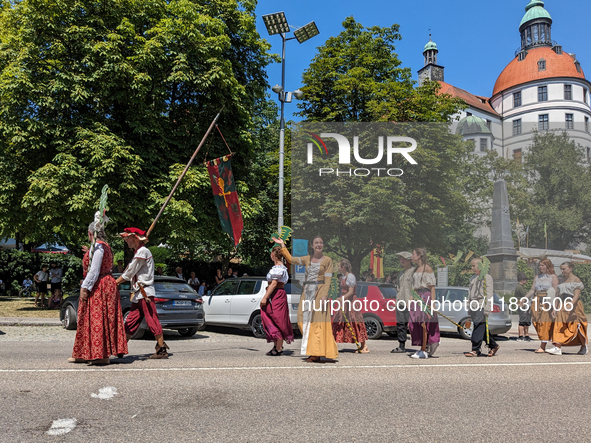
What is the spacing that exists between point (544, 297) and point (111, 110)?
1463cm

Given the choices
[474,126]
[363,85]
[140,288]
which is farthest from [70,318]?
[474,126]

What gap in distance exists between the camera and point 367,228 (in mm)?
25516

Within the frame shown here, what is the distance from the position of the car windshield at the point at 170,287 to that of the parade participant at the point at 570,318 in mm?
7706

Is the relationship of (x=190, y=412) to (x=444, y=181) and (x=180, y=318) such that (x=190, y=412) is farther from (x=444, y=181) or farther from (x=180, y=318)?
(x=444, y=181)

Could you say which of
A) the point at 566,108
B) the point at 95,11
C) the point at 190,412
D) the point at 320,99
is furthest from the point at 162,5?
the point at 566,108

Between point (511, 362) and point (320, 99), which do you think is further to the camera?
point (320, 99)

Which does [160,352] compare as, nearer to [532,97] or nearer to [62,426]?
[62,426]

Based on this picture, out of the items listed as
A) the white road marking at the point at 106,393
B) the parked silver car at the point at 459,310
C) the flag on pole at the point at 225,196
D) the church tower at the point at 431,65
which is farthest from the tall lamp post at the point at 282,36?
the church tower at the point at 431,65

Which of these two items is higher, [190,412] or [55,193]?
[55,193]

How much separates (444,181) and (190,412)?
22993 mm

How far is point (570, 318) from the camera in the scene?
10.2 meters

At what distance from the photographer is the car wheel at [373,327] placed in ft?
43.9

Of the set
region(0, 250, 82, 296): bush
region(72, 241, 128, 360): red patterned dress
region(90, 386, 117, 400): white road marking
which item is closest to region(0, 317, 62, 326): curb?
region(72, 241, 128, 360): red patterned dress

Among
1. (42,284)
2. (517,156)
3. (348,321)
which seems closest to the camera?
(348,321)
